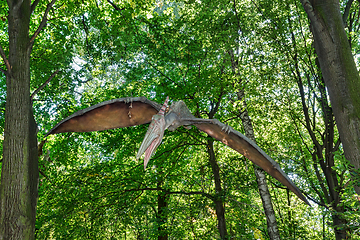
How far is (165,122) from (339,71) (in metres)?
2.37

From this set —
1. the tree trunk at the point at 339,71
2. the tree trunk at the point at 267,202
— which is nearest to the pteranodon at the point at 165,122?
the tree trunk at the point at 339,71

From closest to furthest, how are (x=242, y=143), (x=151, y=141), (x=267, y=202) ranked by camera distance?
1. (x=151, y=141)
2. (x=242, y=143)
3. (x=267, y=202)

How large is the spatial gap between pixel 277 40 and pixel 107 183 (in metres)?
5.67

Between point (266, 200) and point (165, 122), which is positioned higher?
point (165, 122)

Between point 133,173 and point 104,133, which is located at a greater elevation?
point 104,133

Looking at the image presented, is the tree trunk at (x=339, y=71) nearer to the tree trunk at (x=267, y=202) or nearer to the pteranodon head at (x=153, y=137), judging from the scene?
the pteranodon head at (x=153, y=137)

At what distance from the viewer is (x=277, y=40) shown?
6.59m

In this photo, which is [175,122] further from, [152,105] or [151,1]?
[151,1]

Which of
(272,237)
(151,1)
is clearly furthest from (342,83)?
(151,1)

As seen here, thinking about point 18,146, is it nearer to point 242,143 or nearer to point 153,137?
point 153,137

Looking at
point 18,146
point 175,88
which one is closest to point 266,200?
point 175,88

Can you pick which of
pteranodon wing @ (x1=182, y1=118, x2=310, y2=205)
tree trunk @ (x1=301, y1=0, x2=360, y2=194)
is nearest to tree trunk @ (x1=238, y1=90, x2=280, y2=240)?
tree trunk @ (x1=301, y1=0, x2=360, y2=194)

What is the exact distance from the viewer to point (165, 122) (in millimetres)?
3080

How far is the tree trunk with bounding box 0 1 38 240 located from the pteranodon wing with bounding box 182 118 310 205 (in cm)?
215
